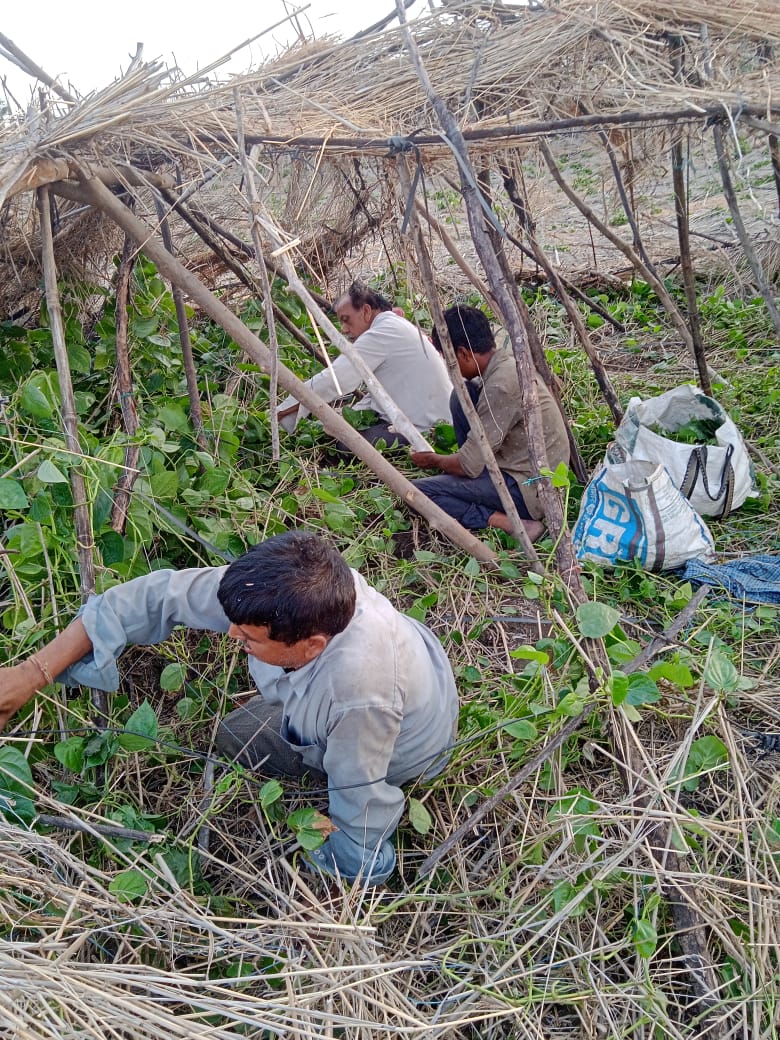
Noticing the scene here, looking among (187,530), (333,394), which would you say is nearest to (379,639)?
(187,530)

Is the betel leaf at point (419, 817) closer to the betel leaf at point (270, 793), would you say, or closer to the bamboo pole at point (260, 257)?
the betel leaf at point (270, 793)

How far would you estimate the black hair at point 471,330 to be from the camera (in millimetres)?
3402

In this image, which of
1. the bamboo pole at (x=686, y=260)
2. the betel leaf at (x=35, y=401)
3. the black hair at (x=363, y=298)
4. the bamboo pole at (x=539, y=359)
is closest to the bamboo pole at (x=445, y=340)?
the bamboo pole at (x=539, y=359)

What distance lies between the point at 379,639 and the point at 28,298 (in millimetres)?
2363

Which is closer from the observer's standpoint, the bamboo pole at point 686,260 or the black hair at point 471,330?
the black hair at point 471,330

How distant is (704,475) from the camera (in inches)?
132

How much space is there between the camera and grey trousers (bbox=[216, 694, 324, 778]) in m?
2.14

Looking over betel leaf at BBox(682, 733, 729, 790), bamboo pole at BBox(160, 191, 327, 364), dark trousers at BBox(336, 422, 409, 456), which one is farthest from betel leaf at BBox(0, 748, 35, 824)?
dark trousers at BBox(336, 422, 409, 456)

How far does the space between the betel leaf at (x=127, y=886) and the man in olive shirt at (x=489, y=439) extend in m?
2.12

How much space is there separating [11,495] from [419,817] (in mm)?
1269

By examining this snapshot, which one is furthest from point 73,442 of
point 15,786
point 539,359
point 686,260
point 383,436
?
point 686,260

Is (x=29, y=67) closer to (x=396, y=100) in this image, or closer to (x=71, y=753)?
(x=396, y=100)

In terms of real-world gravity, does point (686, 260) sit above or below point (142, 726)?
below

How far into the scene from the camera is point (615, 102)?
9.08 ft
